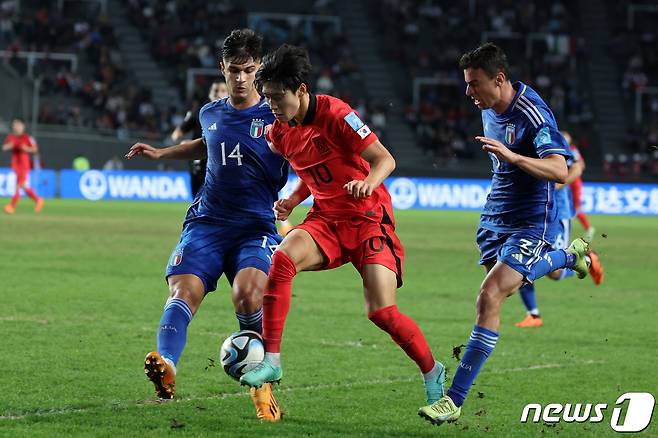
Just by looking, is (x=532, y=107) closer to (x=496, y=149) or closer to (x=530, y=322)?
(x=496, y=149)

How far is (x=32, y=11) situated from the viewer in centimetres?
3978

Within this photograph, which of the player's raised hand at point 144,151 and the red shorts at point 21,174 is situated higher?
the player's raised hand at point 144,151

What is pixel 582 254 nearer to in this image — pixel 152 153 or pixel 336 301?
pixel 152 153

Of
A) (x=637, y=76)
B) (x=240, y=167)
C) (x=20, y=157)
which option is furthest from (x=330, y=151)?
(x=637, y=76)

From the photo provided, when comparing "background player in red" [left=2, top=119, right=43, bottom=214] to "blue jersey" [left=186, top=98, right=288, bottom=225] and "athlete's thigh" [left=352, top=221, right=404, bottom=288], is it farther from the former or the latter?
"athlete's thigh" [left=352, top=221, right=404, bottom=288]

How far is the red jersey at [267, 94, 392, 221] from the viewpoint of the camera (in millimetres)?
6453

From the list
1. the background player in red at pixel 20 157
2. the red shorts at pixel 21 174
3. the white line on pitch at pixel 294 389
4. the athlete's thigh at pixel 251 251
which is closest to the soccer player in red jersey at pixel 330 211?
the athlete's thigh at pixel 251 251

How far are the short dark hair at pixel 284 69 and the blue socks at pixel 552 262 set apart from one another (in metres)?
1.90

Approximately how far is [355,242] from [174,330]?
3.66ft

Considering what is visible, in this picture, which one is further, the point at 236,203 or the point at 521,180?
the point at 521,180

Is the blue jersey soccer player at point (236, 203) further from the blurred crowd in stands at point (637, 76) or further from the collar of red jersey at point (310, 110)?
the blurred crowd in stands at point (637, 76)

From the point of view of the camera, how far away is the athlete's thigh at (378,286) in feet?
20.9

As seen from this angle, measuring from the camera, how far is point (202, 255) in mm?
6785

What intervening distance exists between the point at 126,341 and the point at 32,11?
107ft
